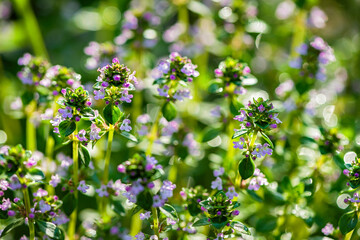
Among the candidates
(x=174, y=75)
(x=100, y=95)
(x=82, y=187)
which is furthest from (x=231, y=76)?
(x=82, y=187)

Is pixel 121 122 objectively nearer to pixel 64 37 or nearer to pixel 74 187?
pixel 74 187

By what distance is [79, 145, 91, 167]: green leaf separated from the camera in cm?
173

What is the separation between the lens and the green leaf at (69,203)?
187 centimetres

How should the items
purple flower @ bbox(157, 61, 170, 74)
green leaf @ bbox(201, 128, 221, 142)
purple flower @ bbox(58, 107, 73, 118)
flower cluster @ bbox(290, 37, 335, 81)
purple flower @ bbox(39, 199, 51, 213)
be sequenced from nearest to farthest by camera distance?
purple flower @ bbox(58, 107, 73, 118)
purple flower @ bbox(39, 199, 51, 213)
purple flower @ bbox(157, 61, 170, 74)
green leaf @ bbox(201, 128, 221, 142)
flower cluster @ bbox(290, 37, 335, 81)

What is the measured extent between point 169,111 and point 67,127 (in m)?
0.51

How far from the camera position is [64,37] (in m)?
4.34

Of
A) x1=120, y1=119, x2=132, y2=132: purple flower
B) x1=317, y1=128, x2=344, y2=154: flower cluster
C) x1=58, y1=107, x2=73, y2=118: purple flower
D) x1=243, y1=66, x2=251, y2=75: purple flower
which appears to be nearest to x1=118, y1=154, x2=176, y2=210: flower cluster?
x1=120, y1=119, x2=132, y2=132: purple flower

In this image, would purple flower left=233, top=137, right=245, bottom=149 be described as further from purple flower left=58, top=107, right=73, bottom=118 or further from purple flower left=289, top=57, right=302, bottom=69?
purple flower left=289, top=57, right=302, bottom=69

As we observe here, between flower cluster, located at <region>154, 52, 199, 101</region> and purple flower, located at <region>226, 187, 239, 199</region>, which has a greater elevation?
flower cluster, located at <region>154, 52, 199, 101</region>

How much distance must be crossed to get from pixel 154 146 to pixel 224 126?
42 cm

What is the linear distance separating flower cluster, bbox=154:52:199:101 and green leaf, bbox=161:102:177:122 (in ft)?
0.10

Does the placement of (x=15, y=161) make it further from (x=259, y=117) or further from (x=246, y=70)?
(x=246, y=70)

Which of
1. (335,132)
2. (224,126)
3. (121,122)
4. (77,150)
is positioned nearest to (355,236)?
(335,132)

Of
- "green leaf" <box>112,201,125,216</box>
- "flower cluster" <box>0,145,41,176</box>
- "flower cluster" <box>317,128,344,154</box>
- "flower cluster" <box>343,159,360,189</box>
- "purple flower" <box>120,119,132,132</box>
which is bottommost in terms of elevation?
"green leaf" <box>112,201,125,216</box>
